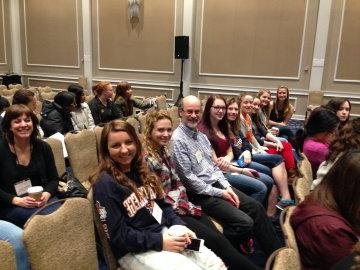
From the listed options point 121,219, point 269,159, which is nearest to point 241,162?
point 269,159

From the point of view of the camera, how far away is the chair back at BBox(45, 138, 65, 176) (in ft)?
9.08

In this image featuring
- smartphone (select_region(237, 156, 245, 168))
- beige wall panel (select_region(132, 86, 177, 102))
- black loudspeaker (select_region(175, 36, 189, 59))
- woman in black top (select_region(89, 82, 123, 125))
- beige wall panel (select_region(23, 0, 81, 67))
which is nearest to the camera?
smartphone (select_region(237, 156, 245, 168))

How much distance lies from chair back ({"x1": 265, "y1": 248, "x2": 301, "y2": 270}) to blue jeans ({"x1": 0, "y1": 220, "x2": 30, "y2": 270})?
3.71 feet

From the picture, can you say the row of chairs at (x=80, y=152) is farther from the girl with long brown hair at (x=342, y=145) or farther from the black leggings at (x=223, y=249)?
the girl with long brown hair at (x=342, y=145)

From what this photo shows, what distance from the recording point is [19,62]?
30.5 ft

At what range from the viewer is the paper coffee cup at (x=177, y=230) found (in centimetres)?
177

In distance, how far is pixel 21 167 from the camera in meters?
2.28

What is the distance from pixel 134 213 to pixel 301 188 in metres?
0.95

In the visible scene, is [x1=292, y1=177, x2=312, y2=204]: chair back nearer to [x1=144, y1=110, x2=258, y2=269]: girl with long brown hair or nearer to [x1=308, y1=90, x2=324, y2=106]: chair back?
[x1=144, y1=110, x2=258, y2=269]: girl with long brown hair

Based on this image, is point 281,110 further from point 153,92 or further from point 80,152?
point 153,92

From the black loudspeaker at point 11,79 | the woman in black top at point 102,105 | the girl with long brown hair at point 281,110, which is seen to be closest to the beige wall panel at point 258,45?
the girl with long brown hair at point 281,110

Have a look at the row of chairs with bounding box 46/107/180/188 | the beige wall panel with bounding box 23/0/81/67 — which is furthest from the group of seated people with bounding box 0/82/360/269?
the beige wall panel with bounding box 23/0/81/67

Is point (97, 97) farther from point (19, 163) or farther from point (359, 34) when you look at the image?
point (359, 34)

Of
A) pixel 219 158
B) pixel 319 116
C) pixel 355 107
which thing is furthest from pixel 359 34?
pixel 219 158
